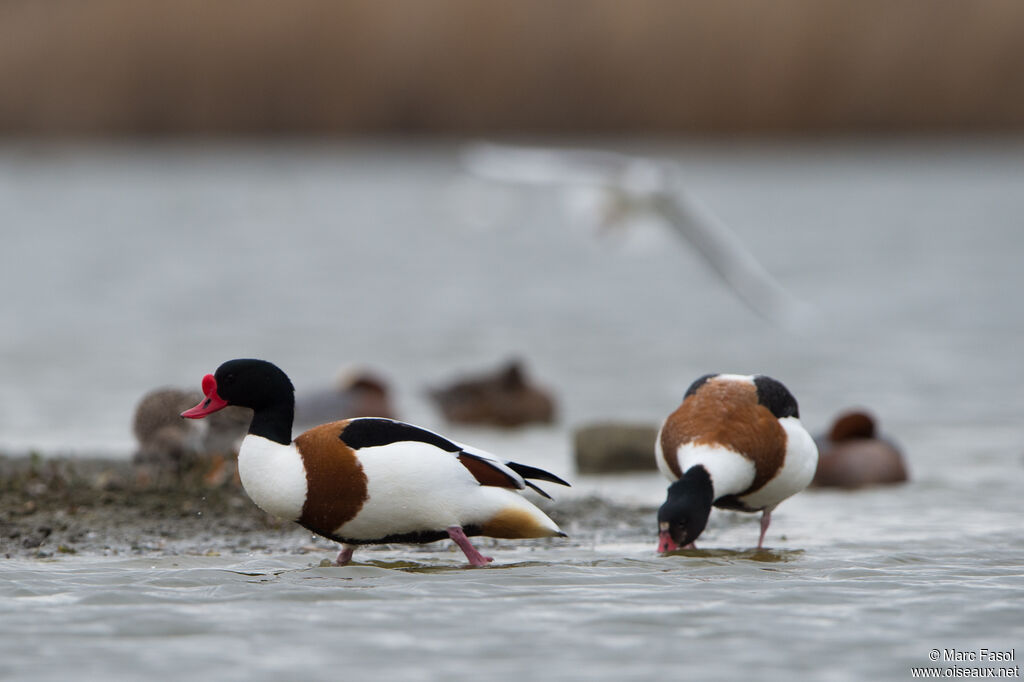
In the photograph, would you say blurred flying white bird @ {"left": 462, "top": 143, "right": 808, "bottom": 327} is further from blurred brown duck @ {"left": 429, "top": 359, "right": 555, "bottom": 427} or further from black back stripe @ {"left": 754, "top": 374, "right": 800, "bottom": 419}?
black back stripe @ {"left": 754, "top": 374, "right": 800, "bottom": 419}

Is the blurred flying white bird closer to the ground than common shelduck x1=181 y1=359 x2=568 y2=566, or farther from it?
farther from it

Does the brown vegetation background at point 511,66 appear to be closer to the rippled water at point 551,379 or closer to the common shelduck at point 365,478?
the rippled water at point 551,379

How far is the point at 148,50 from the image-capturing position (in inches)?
1570

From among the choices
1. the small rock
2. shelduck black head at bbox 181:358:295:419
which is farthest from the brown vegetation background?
shelduck black head at bbox 181:358:295:419

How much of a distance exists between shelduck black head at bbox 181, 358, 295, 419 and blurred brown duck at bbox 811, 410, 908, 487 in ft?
13.2

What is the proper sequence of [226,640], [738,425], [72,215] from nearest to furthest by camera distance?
[226,640] < [738,425] < [72,215]

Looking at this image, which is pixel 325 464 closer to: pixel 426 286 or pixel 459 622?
pixel 459 622

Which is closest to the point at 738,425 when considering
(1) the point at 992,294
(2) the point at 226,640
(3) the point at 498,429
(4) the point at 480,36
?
(2) the point at 226,640

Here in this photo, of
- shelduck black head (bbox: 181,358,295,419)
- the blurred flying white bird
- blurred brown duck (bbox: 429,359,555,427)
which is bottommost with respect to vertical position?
shelduck black head (bbox: 181,358,295,419)

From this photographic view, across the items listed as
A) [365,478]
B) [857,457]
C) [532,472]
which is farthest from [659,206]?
[365,478]

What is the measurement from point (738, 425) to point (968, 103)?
34.3m

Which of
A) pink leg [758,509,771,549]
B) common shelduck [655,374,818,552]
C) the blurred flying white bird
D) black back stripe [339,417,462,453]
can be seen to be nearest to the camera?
black back stripe [339,417,462,453]

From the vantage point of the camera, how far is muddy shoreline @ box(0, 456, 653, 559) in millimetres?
6840

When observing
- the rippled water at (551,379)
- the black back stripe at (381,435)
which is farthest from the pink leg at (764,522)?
the black back stripe at (381,435)
